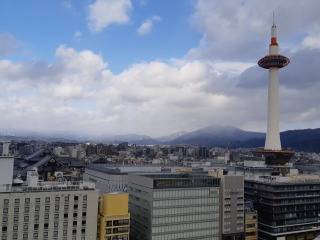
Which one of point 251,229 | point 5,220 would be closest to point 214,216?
point 251,229

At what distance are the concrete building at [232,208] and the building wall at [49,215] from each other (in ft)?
106

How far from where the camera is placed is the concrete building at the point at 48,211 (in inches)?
2665

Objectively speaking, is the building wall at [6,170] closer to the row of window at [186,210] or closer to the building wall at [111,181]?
the row of window at [186,210]

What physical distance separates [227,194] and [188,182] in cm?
1228

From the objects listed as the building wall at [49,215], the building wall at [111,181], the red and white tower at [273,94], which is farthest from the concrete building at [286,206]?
the building wall at [49,215]

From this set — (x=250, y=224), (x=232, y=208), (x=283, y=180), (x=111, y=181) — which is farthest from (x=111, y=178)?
(x=283, y=180)

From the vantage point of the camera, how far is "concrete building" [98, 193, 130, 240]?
252ft

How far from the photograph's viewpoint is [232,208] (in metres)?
95.2

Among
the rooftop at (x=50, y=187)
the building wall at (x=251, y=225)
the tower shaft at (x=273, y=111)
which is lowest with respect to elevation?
the building wall at (x=251, y=225)

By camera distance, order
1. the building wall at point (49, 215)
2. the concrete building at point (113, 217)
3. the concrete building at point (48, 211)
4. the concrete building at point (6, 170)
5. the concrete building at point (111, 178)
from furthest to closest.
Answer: the concrete building at point (111, 178) → the concrete building at point (113, 217) → the concrete building at point (6, 170) → the concrete building at point (48, 211) → the building wall at point (49, 215)

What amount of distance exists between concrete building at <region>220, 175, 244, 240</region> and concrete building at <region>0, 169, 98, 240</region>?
32436 millimetres

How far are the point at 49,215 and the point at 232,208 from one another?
4291 cm

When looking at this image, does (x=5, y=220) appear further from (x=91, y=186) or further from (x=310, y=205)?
(x=310, y=205)

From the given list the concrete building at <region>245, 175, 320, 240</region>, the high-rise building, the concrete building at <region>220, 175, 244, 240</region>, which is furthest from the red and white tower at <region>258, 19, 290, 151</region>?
the concrete building at <region>220, 175, 244, 240</region>
